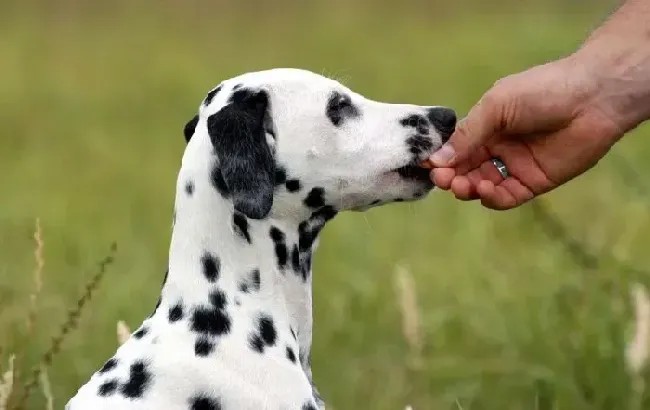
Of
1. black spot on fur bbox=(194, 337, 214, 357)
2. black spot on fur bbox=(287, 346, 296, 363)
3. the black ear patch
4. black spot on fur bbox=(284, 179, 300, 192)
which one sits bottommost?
black spot on fur bbox=(287, 346, 296, 363)

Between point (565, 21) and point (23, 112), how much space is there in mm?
6475

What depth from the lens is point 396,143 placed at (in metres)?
3.74

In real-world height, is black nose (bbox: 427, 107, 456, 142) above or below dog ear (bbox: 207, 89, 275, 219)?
below

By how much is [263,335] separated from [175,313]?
10.7 inches

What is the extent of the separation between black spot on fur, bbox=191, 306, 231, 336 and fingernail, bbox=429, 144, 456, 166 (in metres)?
0.82

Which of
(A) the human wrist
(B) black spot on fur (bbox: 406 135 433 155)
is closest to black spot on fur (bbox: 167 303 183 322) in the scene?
(B) black spot on fur (bbox: 406 135 433 155)

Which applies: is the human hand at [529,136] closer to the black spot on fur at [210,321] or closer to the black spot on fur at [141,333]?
the black spot on fur at [210,321]

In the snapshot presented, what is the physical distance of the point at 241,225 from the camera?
3.63m

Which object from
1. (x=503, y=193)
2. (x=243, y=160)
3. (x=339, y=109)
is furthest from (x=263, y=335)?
(x=503, y=193)

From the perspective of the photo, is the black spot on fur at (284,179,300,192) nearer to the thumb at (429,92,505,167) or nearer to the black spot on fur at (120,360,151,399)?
the thumb at (429,92,505,167)

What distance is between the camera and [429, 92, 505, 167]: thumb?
3816 millimetres

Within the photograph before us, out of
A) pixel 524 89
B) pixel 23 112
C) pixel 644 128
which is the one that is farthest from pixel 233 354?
pixel 23 112

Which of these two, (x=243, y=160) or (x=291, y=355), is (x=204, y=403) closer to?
(x=291, y=355)

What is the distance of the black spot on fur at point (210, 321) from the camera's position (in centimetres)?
350
